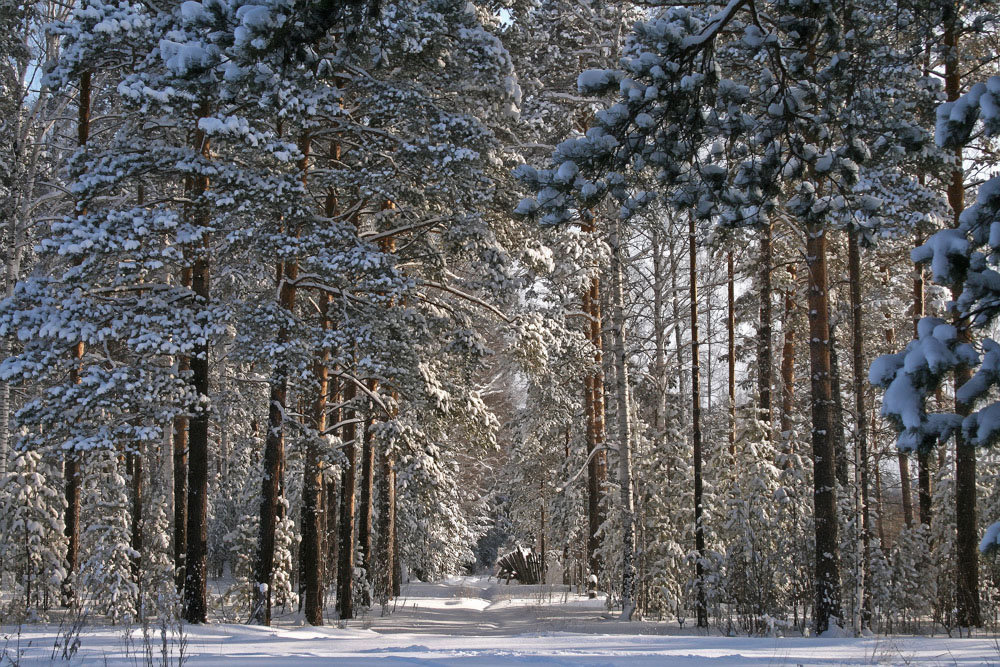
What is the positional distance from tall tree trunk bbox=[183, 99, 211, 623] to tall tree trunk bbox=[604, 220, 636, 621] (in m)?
7.26

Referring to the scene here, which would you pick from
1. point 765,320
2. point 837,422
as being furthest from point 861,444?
point 765,320

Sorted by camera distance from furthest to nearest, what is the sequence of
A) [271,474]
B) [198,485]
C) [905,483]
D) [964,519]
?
[905,483] → [964,519] → [271,474] → [198,485]

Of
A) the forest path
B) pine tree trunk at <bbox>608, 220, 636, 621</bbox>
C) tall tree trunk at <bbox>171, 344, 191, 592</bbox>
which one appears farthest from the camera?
pine tree trunk at <bbox>608, 220, 636, 621</bbox>

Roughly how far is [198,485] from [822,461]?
9.28m

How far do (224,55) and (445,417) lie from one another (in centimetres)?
809

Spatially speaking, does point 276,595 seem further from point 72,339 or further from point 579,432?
point 579,432

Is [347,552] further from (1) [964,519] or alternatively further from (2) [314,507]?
(1) [964,519]

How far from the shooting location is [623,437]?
13953 millimetres

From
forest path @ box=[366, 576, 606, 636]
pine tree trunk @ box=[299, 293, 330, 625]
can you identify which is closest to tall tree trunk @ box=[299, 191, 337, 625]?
pine tree trunk @ box=[299, 293, 330, 625]

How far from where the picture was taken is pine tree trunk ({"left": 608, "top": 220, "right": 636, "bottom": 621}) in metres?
13.6

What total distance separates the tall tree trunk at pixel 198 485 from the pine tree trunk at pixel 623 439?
726 centimetres

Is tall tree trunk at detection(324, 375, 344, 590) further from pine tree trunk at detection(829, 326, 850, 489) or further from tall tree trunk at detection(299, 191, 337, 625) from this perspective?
pine tree trunk at detection(829, 326, 850, 489)

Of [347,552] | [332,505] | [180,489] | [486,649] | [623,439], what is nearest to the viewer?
[486,649]

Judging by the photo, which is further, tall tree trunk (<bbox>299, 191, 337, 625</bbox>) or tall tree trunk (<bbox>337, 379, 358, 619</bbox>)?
tall tree trunk (<bbox>337, 379, 358, 619</bbox>)
